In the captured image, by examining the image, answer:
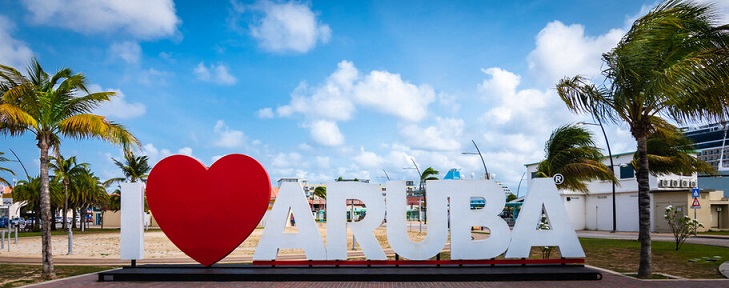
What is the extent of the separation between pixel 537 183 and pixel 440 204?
9.05 feet

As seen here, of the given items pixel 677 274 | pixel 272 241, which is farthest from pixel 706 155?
pixel 272 241

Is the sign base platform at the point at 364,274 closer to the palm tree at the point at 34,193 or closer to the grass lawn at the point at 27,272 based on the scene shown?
the grass lawn at the point at 27,272

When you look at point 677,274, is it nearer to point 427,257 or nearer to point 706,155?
point 427,257

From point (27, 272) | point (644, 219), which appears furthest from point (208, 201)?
point (644, 219)

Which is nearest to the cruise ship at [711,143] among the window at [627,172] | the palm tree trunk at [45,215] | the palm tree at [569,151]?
the window at [627,172]

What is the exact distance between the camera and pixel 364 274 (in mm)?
13688

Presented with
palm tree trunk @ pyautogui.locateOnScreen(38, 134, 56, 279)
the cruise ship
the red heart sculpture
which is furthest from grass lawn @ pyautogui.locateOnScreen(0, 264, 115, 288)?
the cruise ship

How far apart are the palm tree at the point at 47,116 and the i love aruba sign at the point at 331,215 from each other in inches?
121

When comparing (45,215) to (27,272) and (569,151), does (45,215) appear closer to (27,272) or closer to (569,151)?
(27,272)

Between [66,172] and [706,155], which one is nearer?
[66,172]

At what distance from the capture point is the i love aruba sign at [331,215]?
14.6 metres

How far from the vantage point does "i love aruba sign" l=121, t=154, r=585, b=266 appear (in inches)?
575

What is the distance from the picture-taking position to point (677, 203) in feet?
138

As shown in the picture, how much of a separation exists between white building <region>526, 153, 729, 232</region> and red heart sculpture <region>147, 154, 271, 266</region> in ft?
117
